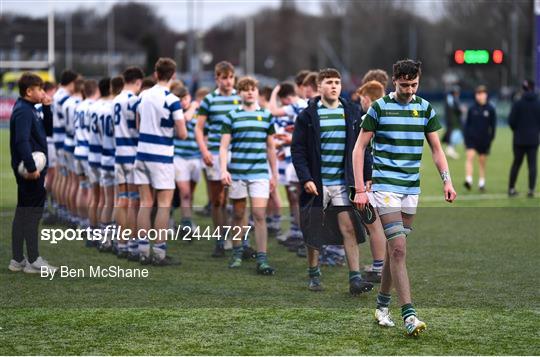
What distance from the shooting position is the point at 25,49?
1651 inches

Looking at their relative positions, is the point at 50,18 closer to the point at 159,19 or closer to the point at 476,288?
the point at 476,288

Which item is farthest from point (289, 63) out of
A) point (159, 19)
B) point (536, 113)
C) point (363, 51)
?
point (536, 113)

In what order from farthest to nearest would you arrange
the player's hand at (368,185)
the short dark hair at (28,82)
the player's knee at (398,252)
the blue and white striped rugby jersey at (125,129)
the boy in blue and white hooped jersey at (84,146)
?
the boy in blue and white hooped jersey at (84,146) → the blue and white striped rugby jersey at (125,129) → the short dark hair at (28,82) → the player's hand at (368,185) → the player's knee at (398,252)

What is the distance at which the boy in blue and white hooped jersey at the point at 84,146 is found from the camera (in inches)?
554

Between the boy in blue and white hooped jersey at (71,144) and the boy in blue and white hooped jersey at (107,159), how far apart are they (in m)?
1.54

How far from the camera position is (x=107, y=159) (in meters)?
13.2

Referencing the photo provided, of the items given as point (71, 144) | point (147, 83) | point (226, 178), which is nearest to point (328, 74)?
point (226, 178)

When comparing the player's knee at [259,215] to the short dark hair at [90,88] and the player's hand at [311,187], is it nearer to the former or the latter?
the player's hand at [311,187]

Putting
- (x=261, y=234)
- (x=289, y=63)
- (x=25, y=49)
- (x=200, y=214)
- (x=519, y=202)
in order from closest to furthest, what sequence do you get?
1. (x=261, y=234)
2. (x=200, y=214)
3. (x=519, y=202)
4. (x=25, y=49)
5. (x=289, y=63)

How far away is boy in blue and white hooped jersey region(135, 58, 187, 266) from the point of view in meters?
11.7

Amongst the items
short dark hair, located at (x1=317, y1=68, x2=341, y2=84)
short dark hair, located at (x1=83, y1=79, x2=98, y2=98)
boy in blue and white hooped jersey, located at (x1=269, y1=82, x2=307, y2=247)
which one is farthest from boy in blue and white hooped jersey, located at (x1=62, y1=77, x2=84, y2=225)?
short dark hair, located at (x1=317, y1=68, x2=341, y2=84)

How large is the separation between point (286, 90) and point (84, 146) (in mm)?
2730

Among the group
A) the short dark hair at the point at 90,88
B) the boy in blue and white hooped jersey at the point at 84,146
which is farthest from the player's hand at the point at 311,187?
the short dark hair at the point at 90,88

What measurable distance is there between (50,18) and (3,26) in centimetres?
692
